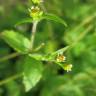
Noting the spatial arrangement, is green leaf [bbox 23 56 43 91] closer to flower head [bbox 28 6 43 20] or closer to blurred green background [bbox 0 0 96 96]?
flower head [bbox 28 6 43 20]

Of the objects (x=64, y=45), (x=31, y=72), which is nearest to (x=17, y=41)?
(x=31, y=72)

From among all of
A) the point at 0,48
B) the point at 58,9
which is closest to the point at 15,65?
the point at 0,48

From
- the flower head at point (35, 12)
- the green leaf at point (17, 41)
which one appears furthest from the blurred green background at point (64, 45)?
the flower head at point (35, 12)

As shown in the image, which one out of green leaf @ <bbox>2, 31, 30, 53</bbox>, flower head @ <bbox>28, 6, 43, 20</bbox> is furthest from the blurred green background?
flower head @ <bbox>28, 6, 43, 20</bbox>

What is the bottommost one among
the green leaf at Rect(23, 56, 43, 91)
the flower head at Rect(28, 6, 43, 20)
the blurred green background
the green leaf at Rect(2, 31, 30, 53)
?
the blurred green background

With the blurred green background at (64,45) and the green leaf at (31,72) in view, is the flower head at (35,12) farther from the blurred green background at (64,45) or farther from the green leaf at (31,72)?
the blurred green background at (64,45)

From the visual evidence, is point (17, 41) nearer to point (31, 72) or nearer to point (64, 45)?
point (31, 72)

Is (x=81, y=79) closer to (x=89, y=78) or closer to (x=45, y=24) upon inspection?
(x=89, y=78)
